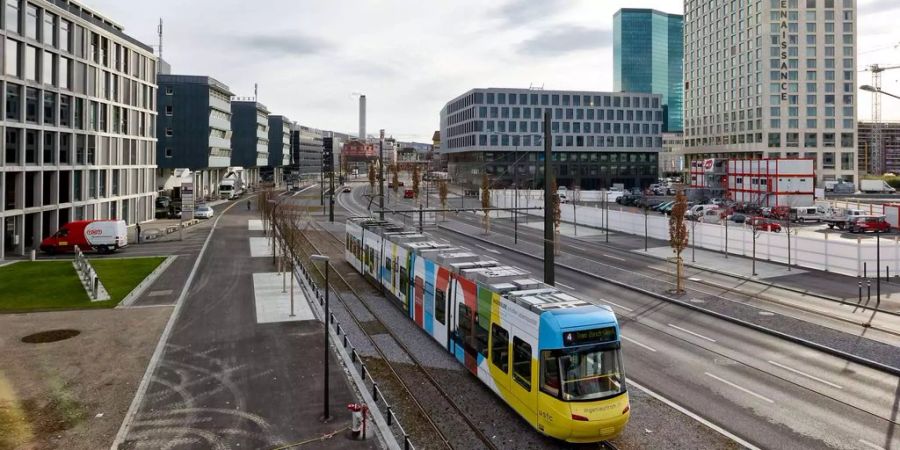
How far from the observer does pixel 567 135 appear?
132 meters

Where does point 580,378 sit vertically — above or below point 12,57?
below

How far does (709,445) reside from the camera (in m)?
15.2

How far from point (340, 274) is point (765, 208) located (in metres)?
61.5

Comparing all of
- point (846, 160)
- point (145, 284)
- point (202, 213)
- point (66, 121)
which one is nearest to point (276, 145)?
point (202, 213)

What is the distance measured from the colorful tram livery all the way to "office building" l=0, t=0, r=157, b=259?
40.7m

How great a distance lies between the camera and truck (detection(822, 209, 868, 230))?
205 ft

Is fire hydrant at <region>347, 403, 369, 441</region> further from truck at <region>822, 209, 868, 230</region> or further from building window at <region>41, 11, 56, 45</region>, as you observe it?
truck at <region>822, 209, 868, 230</region>

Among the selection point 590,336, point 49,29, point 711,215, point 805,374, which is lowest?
point 805,374

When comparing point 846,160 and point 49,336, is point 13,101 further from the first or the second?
point 846,160

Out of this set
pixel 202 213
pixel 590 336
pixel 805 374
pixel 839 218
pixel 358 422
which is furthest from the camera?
pixel 202 213

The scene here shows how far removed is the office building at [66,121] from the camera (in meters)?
46.7

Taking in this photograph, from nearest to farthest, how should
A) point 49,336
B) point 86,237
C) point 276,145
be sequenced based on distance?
point 49,336
point 86,237
point 276,145

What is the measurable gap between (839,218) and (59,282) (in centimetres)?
7238

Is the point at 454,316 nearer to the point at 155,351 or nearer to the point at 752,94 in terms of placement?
the point at 155,351
